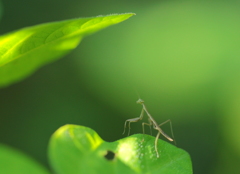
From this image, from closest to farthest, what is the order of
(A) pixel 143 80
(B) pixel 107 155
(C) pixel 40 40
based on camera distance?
1. (B) pixel 107 155
2. (C) pixel 40 40
3. (A) pixel 143 80

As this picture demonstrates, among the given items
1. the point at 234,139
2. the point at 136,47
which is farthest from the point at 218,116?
the point at 136,47

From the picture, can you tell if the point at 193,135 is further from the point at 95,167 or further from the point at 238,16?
the point at 95,167

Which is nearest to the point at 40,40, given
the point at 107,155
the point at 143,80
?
the point at 107,155

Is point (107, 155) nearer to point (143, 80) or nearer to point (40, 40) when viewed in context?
point (40, 40)

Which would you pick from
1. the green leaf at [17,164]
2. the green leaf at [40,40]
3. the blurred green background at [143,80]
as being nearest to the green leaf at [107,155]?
the green leaf at [17,164]

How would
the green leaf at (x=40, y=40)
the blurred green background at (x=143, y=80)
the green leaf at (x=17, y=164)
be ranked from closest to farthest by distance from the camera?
the green leaf at (x=17, y=164), the green leaf at (x=40, y=40), the blurred green background at (x=143, y=80)

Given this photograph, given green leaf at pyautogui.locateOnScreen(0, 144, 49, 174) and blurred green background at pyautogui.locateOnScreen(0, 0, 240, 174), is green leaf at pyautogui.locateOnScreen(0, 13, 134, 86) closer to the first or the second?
green leaf at pyautogui.locateOnScreen(0, 144, 49, 174)

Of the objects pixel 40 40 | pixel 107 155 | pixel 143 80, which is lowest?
pixel 143 80

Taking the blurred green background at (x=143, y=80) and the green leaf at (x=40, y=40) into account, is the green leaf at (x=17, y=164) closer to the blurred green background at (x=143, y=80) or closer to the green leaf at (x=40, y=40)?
the green leaf at (x=40, y=40)
